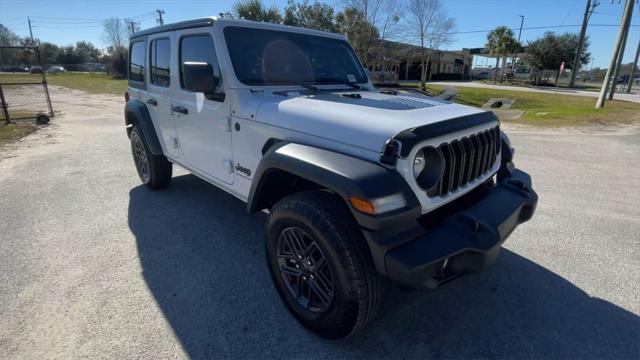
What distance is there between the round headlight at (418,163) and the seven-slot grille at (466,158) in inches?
5.2

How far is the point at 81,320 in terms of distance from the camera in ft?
7.90

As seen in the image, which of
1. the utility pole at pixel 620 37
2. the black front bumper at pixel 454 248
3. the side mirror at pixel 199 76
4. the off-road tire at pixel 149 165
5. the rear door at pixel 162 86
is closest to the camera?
the black front bumper at pixel 454 248

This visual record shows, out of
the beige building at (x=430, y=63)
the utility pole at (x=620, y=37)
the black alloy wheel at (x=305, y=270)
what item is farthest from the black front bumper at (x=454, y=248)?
the beige building at (x=430, y=63)

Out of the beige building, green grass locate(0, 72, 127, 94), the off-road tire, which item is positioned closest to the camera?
the off-road tire

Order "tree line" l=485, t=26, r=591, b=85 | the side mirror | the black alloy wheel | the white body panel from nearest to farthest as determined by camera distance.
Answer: the white body panel
the black alloy wheel
the side mirror
"tree line" l=485, t=26, r=591, b=85

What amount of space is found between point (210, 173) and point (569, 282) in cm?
321

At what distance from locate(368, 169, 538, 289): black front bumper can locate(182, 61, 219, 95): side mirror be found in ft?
6.04

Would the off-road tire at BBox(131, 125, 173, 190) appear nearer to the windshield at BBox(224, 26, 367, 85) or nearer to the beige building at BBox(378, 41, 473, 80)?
the windshield at BBox(224, 26, 367, 85)

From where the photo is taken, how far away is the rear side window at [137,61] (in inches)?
176

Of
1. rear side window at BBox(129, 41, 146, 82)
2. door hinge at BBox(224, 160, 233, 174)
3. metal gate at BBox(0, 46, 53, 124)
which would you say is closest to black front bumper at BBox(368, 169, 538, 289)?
door hinge at BBox(224, 160, 233, 174)

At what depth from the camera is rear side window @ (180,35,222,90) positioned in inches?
117

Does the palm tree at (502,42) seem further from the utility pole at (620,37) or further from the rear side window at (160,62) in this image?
the rear side window at (160,62)

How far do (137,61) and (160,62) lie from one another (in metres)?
0.97

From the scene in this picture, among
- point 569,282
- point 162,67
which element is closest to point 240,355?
point 569,282
